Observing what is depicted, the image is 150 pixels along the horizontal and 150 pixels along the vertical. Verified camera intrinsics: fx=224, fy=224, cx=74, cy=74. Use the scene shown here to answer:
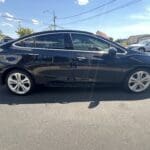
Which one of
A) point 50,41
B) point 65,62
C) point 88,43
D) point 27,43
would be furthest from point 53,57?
point 88,43

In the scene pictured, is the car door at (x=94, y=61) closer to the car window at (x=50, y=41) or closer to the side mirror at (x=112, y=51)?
the side mirror at (x=112, y=51)

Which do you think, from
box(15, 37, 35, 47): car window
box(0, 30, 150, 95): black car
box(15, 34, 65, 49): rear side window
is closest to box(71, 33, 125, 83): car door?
box(0, 30, 150, 95): black car

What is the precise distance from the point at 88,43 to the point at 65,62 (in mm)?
721

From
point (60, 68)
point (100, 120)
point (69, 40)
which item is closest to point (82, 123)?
point (100, 120)

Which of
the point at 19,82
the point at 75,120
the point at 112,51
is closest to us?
the point at 75,120

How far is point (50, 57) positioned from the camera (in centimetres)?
520

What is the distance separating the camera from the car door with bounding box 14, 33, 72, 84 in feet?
17.1

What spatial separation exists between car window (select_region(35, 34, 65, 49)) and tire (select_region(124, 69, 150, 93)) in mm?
1804

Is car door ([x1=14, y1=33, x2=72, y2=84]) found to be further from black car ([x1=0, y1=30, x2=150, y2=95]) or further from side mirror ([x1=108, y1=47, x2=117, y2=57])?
side mirror ([x1=108, y1=47, x2=117, y2=57])

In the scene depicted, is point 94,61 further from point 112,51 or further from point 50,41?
point 50,41

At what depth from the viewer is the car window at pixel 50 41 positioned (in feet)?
17.4

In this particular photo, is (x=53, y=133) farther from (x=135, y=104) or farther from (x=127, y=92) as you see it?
(x=127, y=92)

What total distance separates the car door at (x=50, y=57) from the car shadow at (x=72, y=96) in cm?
37

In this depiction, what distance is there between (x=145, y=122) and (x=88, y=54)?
213 cm
